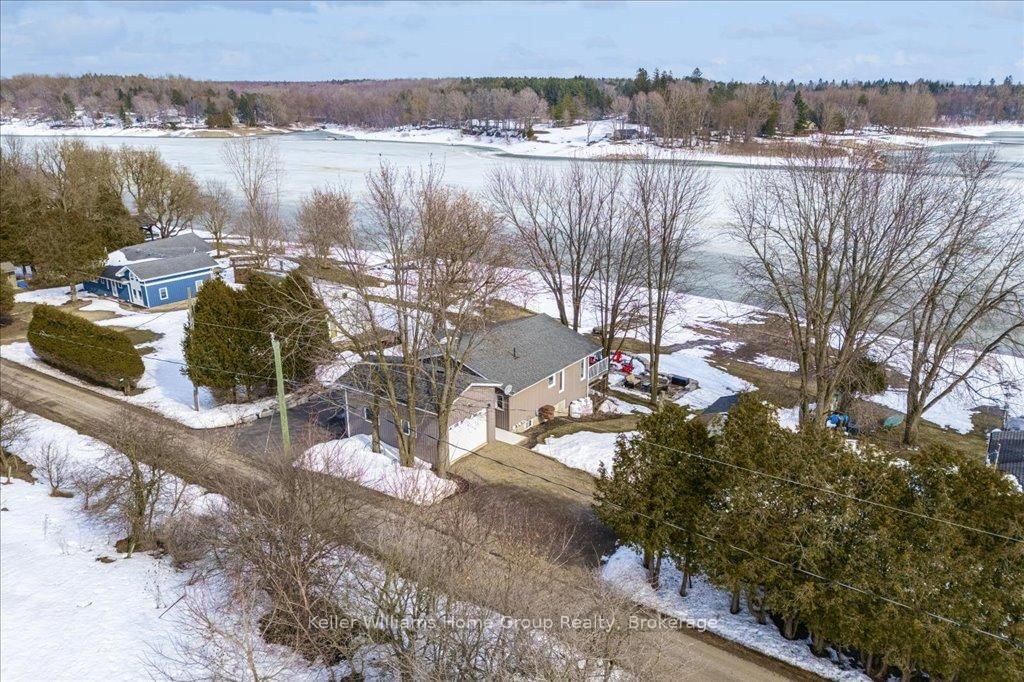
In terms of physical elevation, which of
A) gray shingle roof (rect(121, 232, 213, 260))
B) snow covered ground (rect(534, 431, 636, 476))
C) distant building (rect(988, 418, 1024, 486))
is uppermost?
gray shingle roof (rect(121, 232, 213, 260))

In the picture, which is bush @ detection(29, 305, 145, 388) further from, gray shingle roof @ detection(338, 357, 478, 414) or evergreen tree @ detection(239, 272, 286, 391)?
gray shingle roof @ detection(338, 357, 478, 414)

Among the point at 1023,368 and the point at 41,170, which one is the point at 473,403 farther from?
the point at 41,170

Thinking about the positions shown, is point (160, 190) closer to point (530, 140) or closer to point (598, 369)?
point (598, 369)

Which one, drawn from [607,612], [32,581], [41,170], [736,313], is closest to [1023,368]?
[736,313]

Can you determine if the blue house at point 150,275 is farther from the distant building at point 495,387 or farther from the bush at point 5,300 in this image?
the distant building at point 495,387

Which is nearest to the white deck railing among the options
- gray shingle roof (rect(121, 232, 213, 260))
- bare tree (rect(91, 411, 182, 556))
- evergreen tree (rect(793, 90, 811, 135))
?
bare tree (rect(91, 411, 182, 556))

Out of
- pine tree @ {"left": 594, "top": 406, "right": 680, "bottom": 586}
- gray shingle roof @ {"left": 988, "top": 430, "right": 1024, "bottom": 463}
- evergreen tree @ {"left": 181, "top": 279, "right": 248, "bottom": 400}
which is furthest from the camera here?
evergreen tree @ {"left": 181, "top": 279, "right": 248, "bottom": 400}

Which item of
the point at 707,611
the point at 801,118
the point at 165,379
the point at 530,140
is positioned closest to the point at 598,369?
the point at 707,611
